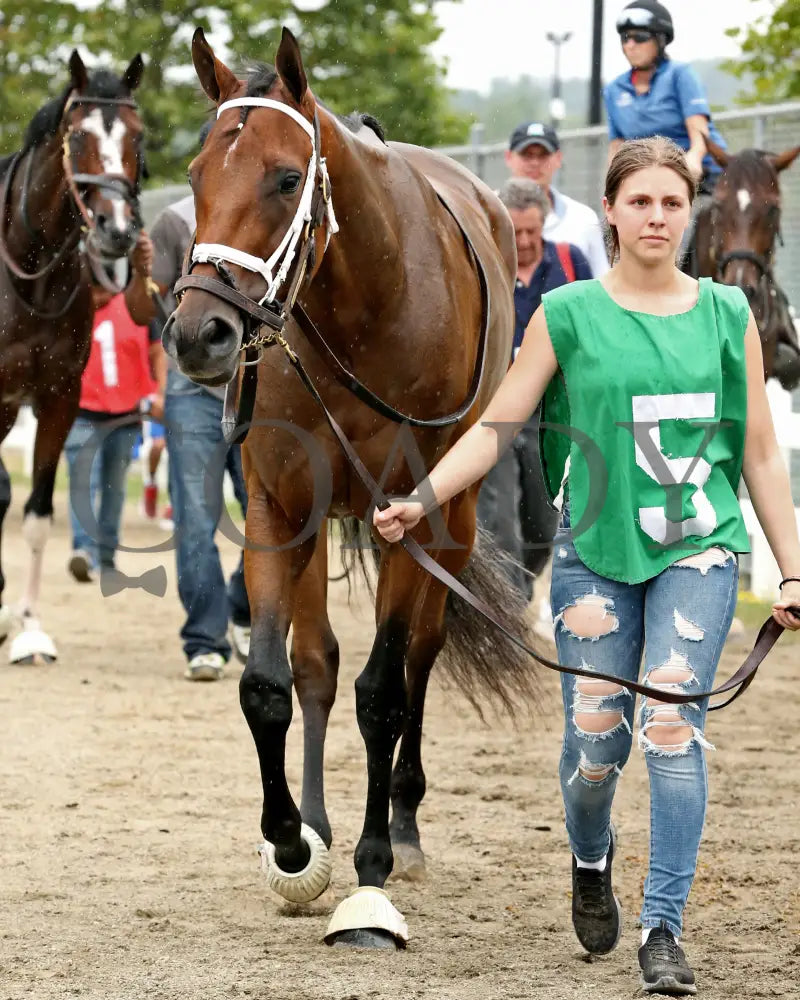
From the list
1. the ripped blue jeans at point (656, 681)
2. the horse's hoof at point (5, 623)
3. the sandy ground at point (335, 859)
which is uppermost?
the ripped blue jeans at point (656, 681)

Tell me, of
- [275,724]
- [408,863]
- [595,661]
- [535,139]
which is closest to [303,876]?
[275,724]

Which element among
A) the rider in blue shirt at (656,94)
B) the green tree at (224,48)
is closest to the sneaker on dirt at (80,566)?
the rider in blue shirt at (656,94)

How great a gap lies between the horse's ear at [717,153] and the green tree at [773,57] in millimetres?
1780

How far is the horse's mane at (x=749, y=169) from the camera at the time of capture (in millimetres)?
7719

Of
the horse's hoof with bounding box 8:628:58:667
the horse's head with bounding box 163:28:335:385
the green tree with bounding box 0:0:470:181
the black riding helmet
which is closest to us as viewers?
the horse's head with bounding box 163:28:335:385

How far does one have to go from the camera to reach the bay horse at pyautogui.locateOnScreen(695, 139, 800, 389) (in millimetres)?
7645

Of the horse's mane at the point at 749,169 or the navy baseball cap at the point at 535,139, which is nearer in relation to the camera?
the horse's mane at the point at 749,169

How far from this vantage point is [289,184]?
369cm

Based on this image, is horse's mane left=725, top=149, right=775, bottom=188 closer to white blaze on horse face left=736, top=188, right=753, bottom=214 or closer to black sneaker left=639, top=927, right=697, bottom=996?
white blaze on horse face left=736, top=188, right=753, bottom=214

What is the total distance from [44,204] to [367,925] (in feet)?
14.9

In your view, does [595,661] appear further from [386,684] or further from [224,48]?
[224,48]

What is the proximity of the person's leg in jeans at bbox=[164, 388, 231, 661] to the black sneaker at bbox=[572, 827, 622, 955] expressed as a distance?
4076 mm

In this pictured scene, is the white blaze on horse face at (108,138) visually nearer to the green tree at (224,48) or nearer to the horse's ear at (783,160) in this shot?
the horse's ear at (783,160)

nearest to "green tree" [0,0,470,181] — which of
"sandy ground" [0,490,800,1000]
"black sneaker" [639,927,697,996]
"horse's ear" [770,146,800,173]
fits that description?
"horse's ear" [770,146,800,173]
